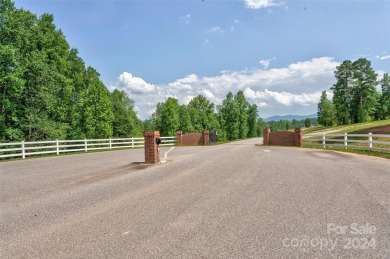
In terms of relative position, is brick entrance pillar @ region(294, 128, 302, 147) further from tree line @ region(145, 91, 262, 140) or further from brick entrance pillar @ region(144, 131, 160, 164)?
tree line @ region(145, 91, 262, 140)

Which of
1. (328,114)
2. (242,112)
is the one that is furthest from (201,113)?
(328,114)

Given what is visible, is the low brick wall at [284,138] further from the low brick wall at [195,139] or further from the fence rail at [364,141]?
the low brick wall at [195,139]

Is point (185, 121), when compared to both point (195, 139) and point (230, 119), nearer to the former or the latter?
point (230, 119)

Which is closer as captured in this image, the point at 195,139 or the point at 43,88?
the point at 43,88

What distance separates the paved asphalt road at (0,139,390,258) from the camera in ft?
10.0

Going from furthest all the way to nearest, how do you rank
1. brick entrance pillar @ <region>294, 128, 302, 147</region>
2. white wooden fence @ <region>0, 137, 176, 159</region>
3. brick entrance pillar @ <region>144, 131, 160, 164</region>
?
brick entrance pillar @ <region>294, 128, 302, 147</region> → white wooden fence @ <region>0, 137, 176, 159</region> → brick entrance pillar @ <region>144, 131, 160, 164</region>

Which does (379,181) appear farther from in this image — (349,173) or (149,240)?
(149,240)

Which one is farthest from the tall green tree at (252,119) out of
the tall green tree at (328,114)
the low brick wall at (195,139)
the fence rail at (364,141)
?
the fence rail at (364,141)

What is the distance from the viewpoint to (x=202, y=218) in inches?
159

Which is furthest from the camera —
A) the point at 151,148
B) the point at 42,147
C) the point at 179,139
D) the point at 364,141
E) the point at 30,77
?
the point at 179,139

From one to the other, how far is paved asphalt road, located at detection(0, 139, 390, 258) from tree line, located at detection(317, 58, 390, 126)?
60743 mm

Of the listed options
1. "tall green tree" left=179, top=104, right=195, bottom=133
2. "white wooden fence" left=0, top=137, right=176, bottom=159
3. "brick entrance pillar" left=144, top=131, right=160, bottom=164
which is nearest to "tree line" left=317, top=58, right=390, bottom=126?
"tall green tree" left=179, top=104, right=195, bottom=133

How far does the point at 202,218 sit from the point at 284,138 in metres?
21.1

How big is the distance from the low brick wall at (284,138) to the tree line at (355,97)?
42.3 metres
